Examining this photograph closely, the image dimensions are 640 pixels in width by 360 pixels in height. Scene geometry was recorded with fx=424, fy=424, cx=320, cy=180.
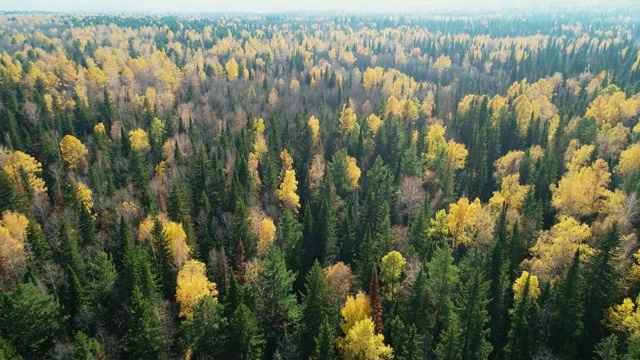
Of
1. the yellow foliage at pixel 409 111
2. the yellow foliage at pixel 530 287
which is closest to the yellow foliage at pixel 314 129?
the yellow foliage at pixel 409 111

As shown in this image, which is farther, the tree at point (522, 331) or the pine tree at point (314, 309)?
the pine tree at point (314, 309)

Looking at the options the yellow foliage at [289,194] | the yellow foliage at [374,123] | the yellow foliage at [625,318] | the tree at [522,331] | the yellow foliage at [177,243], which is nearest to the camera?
the yellow foliage at [625,318]

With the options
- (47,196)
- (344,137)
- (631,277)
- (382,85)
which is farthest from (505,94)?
(47,196)

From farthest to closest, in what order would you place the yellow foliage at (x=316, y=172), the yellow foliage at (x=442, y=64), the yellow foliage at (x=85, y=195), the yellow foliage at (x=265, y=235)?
the yellow foliage at (x=442, y=64), the yellow foliage at (x=316, y=172), the yellow foliage at (x=85, y=195), the yellow foliage at (x=265, y=235)

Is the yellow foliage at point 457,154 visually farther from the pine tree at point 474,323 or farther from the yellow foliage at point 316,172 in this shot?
the pine tree at point 474,323

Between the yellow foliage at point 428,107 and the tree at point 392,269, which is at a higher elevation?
the yellow foliage at point 428,107

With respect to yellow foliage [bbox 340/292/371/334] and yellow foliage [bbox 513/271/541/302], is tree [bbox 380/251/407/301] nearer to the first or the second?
yellow foliage [bbox 340/292/371/334]

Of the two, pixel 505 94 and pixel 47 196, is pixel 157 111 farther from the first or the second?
pixel 505 94

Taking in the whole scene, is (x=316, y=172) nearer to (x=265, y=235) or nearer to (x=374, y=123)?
(x=265, y=235)
